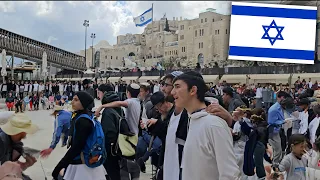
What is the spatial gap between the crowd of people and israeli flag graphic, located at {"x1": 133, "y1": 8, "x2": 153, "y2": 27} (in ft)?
241

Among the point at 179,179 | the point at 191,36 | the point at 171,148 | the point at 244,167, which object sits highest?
the point at 191,36

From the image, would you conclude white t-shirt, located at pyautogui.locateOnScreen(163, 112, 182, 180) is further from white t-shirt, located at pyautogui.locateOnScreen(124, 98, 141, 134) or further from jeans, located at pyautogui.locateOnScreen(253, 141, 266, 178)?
jeans, located at pyautogui.locateOnScreen(253, 141, 266, 178)

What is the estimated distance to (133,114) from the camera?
4.63 m

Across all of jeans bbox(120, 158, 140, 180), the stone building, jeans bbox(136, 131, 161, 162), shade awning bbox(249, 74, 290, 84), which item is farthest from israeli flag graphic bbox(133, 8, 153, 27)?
jeans bbox(120, 158, 140, 180)

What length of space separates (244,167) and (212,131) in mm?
2729

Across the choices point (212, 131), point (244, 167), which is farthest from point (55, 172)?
point (244, 167)

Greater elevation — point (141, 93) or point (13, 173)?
point (141, 93)

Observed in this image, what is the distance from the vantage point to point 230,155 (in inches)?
80.6

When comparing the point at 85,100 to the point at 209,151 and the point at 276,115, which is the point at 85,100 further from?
the point at 276,115

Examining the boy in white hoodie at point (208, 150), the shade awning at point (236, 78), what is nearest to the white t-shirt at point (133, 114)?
the boy in white hoodie at point (208, 150)

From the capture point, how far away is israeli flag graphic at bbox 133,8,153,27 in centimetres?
7800

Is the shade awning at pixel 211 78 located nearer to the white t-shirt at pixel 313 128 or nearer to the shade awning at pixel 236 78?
the shade awning at pixel 236 78

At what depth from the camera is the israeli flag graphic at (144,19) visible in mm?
78000

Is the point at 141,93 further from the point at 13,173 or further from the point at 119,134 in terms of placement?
the point at 13,173
